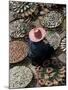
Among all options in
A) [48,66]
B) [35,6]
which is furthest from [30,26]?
[48,66]

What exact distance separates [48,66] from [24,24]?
0.45 meters

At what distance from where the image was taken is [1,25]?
174cm

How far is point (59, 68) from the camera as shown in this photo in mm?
1831

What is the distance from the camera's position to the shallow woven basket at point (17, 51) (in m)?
1.75

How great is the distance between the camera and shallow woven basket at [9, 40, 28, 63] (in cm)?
175

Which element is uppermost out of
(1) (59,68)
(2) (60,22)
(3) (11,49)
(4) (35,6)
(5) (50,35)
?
(4) (35,6)

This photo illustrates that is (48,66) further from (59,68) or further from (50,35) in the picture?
(50,35)

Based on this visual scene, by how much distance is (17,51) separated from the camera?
1757 mm

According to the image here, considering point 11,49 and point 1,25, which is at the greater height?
point 1,25

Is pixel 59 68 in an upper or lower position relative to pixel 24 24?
lower

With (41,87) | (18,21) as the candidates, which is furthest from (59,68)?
(18,21)

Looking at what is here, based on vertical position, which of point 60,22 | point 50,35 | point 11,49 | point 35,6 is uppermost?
point 35,6

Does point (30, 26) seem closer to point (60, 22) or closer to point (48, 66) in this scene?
point (60, 22)

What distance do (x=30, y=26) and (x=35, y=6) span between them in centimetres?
19
